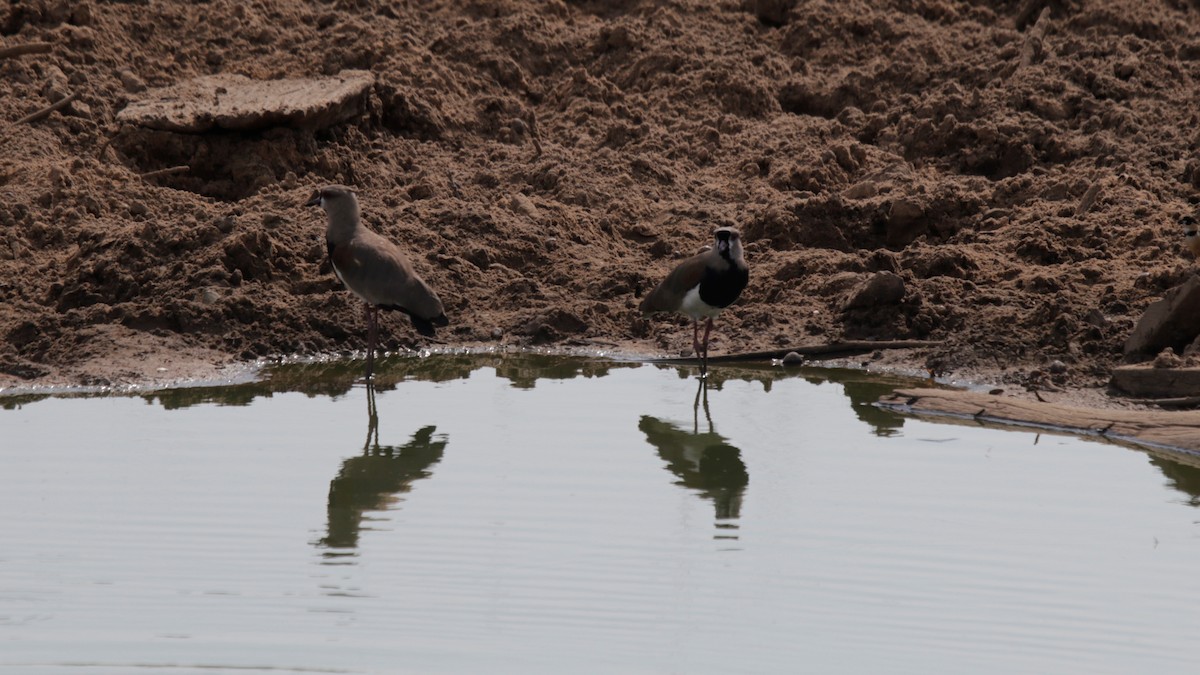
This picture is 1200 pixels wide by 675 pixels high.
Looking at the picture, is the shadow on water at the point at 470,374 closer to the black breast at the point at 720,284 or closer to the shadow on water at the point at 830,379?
the shadow on water at the point at 830,379

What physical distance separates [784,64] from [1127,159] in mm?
3748

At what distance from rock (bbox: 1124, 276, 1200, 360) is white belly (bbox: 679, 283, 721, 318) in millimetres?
2583

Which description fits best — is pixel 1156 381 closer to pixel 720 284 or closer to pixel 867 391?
pixel 867 391

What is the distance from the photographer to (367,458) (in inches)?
329

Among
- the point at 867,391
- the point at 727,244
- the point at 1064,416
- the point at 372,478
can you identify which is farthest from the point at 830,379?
the point at 372,478

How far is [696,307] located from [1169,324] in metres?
2.90

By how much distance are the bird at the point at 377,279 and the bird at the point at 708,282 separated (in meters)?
1.53

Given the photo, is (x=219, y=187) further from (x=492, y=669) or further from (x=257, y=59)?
(x=492, y=669)

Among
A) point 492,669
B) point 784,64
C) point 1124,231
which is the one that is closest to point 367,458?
point 492,669

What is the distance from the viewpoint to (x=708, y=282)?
1044 cm

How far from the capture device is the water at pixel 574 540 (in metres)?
5.64

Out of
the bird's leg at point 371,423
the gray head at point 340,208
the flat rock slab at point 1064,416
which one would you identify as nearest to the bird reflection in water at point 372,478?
the bird's leg at point 371,423

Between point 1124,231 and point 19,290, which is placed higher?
point 1124,231

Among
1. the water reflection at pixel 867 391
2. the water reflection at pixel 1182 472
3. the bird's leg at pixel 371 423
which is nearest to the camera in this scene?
the water reflection at pixel 1182 472
